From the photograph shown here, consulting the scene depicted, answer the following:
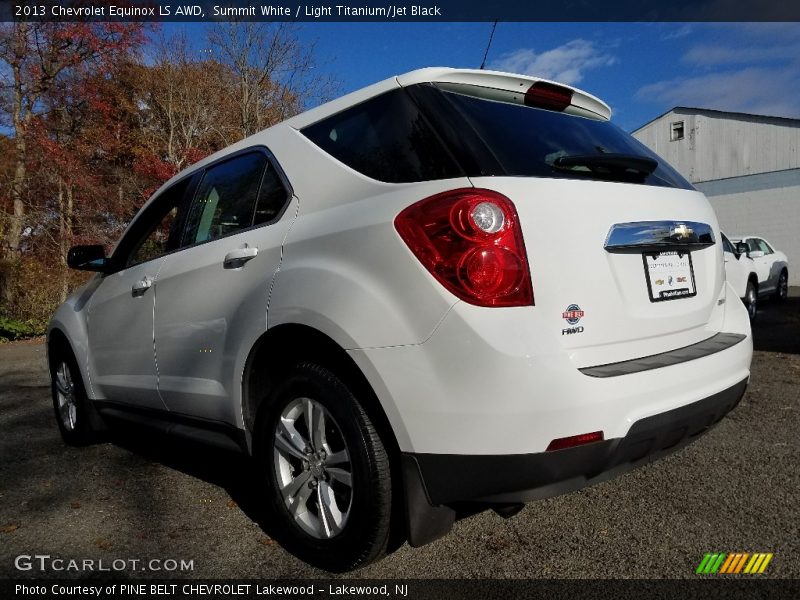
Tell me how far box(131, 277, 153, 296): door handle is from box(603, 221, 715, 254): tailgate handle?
242 centimetres

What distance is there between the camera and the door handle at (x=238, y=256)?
2.54 m

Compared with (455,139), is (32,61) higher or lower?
higher

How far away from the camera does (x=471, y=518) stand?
2.68 m

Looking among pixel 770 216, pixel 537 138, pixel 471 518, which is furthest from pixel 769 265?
pixel 537 138

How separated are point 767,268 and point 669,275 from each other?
1149 centimetres

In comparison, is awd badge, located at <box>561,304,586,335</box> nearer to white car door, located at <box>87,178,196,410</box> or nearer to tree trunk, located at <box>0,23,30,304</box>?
white car door, located at <box>87,178,196,410</box>

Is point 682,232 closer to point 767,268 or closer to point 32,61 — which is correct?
point 767,268

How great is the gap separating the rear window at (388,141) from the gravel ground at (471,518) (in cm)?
146

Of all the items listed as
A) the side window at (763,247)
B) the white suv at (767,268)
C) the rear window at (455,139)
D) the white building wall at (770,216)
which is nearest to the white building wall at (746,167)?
the white building wall at (770,216)

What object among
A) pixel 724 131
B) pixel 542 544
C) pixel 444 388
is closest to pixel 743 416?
pixel 542 544

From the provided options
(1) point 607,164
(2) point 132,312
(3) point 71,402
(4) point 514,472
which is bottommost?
(3) point 71,402

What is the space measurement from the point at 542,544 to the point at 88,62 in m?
19.6

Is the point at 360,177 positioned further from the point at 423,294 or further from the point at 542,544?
the point at 542,544

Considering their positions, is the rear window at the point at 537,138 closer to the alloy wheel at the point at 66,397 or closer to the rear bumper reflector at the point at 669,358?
the rear bumper reflector at the point at 669,358
